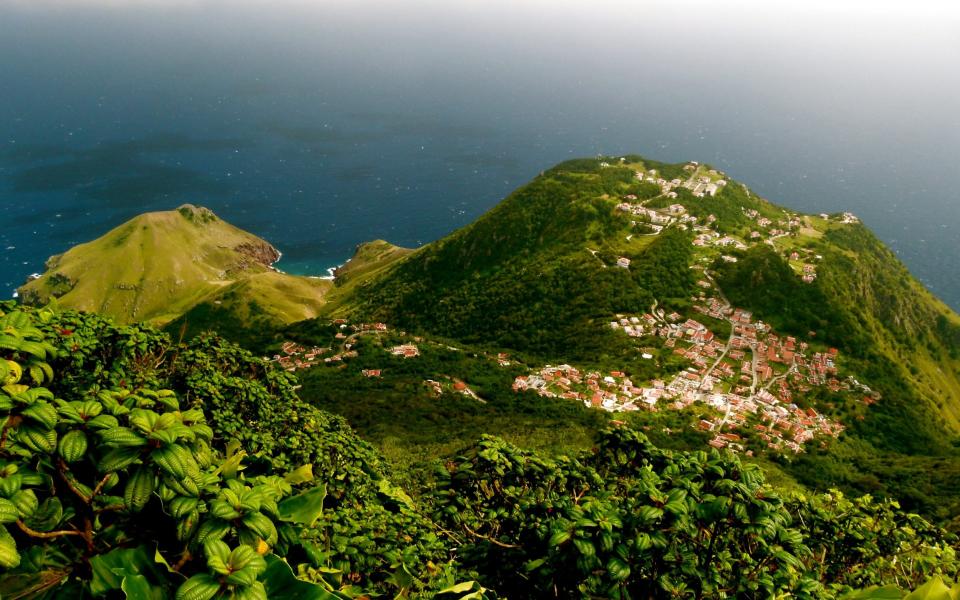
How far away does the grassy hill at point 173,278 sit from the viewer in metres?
98.8

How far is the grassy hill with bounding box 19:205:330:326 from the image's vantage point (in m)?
98.8

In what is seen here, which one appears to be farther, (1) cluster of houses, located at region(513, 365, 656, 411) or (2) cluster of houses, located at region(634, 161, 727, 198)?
(2) cluster of houses, located at region(634, 161, 727, 198)

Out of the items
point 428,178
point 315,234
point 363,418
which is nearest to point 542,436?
point 363,418

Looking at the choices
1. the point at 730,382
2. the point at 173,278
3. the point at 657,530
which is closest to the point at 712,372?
the point at 730,382

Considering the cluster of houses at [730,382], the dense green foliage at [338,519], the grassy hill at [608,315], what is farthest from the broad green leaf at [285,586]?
the cluster of houses at [730,382]

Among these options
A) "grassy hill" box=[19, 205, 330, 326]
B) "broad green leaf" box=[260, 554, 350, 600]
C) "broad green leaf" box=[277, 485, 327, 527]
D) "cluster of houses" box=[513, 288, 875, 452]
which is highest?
"broad green leaf" box=[260, 554, 350, 600]

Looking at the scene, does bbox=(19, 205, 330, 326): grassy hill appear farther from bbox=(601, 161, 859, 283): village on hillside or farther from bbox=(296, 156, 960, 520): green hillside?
bbox=(601, 161, 859, 283): village on hillside

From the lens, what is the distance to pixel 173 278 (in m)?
114

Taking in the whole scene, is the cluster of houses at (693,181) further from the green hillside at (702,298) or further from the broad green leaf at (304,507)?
the broad green leaf at (304,507)

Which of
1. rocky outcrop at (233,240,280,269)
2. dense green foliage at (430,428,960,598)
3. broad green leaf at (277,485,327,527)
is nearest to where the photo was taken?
broad green leaf at (277,485,327,527)

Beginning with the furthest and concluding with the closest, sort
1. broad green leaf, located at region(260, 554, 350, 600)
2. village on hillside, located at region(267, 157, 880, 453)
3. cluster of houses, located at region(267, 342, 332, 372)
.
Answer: cluster of houses, located at region(267, 342, 332, 372), village on hillside, located at region(267, 157, 880, 453), broad green leaf, located at region(260, 554, 350, 600)

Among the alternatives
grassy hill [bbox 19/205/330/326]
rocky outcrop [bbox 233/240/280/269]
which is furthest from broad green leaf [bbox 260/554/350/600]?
rocky outcrop [bbox 233/240/280/269]

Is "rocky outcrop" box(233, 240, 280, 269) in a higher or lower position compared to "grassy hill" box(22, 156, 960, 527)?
lower

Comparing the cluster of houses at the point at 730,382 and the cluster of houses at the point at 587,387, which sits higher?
the cluster of houses at the point at 730,382
